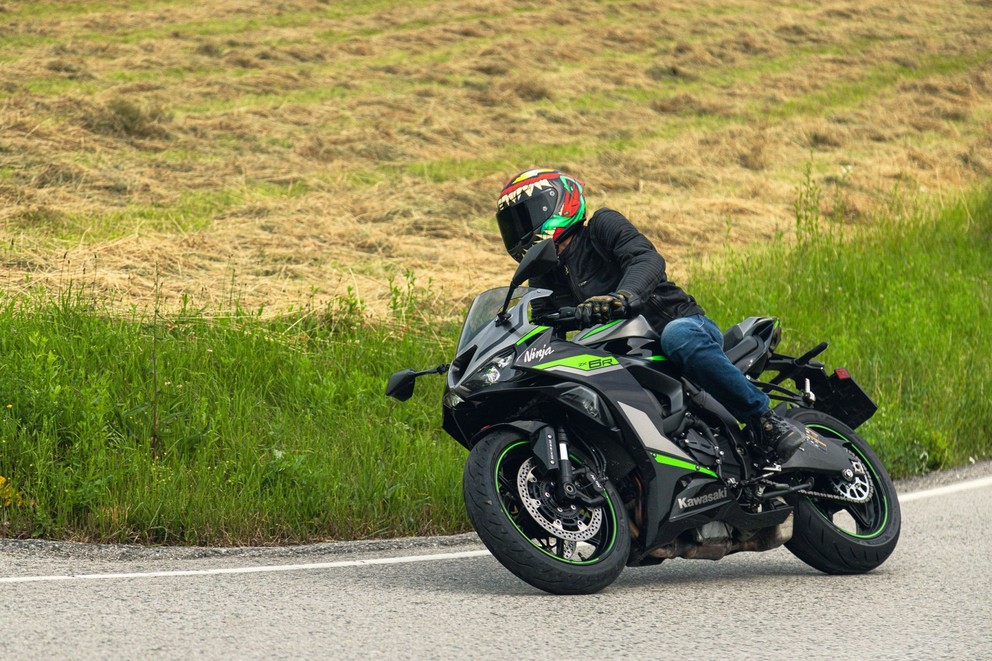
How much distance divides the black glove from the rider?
0.01 metres

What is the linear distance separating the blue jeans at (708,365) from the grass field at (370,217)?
2.27 meters

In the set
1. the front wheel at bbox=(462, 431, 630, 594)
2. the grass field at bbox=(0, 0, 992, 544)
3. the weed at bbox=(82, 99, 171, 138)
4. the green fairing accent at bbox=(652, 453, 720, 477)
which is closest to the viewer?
the front wheel at bbox=(462, 431, 630, 594)

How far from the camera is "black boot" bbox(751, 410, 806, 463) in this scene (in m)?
6.55

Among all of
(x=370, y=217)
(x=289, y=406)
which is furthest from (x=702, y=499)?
(x=370, y=217)

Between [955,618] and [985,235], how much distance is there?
11.6 metres

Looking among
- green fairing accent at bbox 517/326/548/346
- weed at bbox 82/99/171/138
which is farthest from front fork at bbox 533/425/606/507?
weed at bbox 82/99/171/138

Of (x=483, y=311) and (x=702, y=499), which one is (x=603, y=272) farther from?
(x=702, y=499)

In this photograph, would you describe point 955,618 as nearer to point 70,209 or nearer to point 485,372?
point 485,372

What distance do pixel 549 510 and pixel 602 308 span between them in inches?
37.2

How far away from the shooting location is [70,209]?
1397 cm

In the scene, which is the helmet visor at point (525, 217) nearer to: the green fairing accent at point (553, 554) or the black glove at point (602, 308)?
the black glove at point (602, 308)

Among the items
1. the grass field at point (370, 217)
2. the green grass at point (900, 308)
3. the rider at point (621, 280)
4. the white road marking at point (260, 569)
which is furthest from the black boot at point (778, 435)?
the green grass at point (900, 308)

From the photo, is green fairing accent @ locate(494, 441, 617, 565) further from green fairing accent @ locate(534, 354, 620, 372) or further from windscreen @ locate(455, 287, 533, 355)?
windscreen @ locate(455, 287, 533, 355)

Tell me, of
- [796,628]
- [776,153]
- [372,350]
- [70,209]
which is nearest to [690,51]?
[776,153]
